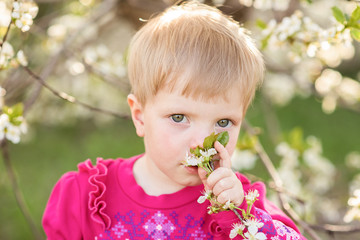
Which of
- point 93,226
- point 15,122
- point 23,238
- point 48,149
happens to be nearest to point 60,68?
point 48,149

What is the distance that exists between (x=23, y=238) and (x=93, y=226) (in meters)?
1.72

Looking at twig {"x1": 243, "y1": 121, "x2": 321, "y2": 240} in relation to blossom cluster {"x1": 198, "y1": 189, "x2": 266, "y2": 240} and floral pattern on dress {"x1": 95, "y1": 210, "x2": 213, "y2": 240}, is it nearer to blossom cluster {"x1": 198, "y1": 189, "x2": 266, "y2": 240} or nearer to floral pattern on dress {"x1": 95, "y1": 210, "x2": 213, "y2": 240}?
floral pattern on dress {"x1": 95, "y1": 210, "x2": 213, "y2": 240}

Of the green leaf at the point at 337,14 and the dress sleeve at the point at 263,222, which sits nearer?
the dress sleeve at the point at 263,222

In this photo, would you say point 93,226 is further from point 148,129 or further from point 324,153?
point 324,153

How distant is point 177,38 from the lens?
149cm

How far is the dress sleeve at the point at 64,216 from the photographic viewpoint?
1589mm

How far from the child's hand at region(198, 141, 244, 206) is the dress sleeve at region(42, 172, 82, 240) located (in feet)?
1.61

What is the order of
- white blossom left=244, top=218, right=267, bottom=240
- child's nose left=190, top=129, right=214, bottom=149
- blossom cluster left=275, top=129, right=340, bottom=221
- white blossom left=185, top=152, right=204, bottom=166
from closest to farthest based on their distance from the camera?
white blossom left=244, top=218, right=267, bottom=240
white blossom left=185, top=152, right=204, bottom=166
child's nose left=190, top=129, right=214, bottom=149
blossom cluster left=275, top=129, right=340, bottom=221

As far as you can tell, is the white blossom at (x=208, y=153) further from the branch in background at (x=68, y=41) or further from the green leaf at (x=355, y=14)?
the branch in background at (x=68, y=41)

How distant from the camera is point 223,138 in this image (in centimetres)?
138

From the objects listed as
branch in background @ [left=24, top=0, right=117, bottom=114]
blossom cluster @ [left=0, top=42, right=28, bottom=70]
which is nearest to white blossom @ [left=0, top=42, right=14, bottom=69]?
blossom cluster @ [left=0, top=42, right=28, bottom=70]

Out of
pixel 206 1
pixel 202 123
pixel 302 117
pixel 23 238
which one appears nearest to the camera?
pixel 202 123

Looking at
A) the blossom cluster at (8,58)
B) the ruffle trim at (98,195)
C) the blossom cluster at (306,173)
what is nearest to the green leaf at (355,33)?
the blossom cluster at (306,173)

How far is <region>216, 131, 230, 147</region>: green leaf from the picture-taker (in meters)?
1.37
